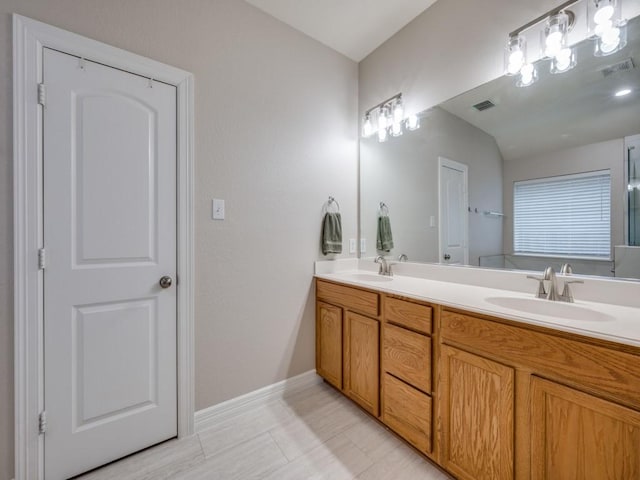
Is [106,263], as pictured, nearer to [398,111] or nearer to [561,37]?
[398,111]

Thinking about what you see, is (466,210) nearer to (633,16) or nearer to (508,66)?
(508,66)

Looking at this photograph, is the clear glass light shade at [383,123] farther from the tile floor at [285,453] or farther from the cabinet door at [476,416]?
the tile floor at [285,453]

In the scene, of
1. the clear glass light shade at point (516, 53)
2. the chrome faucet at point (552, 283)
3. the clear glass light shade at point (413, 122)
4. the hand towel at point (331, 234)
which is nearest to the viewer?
the chrome faucet at point (552, 283)

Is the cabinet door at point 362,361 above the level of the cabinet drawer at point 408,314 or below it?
below

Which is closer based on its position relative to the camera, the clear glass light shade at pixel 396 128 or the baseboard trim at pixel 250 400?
the baseboard trim at pixel 250 400

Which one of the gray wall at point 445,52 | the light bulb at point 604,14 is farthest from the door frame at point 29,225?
the light bulb at point 604,14

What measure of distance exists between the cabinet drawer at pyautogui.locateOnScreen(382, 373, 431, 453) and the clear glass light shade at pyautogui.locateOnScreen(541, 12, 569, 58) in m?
1.74

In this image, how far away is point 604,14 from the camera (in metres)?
1.20

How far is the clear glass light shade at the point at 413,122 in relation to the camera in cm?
203

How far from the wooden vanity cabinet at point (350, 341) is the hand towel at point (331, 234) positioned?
10.5 inches

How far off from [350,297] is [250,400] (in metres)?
0.94

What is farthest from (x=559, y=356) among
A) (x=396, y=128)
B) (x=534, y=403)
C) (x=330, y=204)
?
(x=396, y=128)

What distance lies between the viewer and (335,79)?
7.42 ft

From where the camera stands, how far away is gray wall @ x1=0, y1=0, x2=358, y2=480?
154 cm
